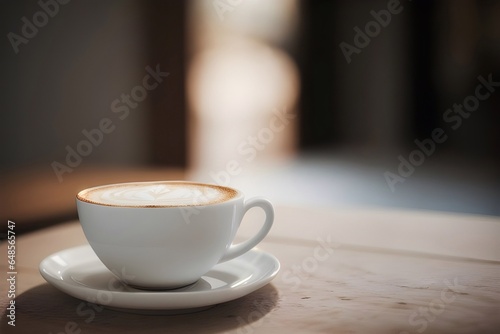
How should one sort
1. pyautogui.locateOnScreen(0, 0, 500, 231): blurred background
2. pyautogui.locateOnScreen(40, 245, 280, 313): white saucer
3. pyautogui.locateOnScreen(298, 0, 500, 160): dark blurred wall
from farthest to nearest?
pyautogui.locateOnScreen(298, 0, 500, 160): dark blurred wall → pyautogui.locateOnScreen(0, 0, 500, 231): blurred background → pyautogui.locateOnScreen(40, 245, 280, 313): white saucer

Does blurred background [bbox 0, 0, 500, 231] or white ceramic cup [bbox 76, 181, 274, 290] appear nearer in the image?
white ceramic cup [bbox 76, 181, 274, 290]

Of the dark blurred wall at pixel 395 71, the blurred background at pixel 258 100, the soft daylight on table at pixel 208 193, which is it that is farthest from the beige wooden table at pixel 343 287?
the dark blurred wall at pixel 395 71

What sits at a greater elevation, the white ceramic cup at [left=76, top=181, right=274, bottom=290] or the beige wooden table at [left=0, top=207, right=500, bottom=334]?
the white ceramic cup at [left=76, top=181, right=274, bottom=290]

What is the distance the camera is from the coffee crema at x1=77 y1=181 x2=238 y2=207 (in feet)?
1.53

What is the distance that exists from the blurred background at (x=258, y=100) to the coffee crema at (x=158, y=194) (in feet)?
1.23

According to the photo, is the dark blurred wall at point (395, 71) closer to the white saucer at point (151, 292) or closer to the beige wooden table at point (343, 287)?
the beige wooden table at point (343, 287)

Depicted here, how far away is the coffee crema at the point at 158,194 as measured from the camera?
0.47m

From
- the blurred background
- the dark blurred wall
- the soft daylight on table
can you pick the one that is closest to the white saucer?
the soft daylight on table

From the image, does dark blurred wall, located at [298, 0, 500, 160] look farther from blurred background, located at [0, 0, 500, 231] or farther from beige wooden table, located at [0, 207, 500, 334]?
beige wooden table, located at [0, 207, 500, 334]

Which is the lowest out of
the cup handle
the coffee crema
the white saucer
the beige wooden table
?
the beige wooden table

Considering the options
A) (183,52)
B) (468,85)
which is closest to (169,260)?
(183,52)

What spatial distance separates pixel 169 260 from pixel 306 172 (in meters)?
2.48

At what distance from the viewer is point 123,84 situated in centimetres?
140

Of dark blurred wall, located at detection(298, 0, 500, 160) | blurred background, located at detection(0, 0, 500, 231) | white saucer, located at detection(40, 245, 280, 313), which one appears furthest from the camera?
dark blurred wall, located at detection(298, 0, 500, 160)
